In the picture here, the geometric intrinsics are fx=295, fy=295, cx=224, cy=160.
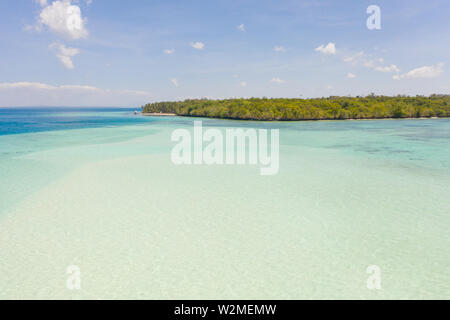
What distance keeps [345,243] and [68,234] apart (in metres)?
5.16

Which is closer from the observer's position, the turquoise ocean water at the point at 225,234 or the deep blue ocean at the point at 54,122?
the turquoise ocean water at the point at 225,234

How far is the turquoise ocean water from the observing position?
4086 millimetres

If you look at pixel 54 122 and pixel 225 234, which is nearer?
pixel 225 234

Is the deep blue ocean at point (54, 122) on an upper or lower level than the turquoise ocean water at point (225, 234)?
upper

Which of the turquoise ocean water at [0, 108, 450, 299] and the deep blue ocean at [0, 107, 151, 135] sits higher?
the deep blue ocean at [0, 107, 151, 135]

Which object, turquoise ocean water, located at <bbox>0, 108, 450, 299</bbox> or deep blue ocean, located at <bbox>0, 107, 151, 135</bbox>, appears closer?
turquoise ocean water, located at <bbox>0, 108, 450, 299</bbox>

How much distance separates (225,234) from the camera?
5.71m

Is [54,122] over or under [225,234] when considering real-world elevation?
over

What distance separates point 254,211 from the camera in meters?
6.95

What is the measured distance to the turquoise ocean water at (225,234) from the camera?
409 cm
